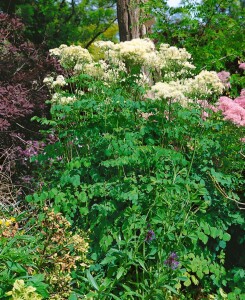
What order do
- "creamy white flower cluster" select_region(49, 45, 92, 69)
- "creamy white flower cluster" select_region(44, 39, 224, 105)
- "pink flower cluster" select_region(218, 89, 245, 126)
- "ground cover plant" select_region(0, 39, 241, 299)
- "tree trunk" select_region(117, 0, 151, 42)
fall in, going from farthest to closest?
"tree trunk" select_region(117, 0, 151, 42) → "creamy white flower cluster" select_region(49, 45, 92, 69) → "pink flower cluster" select_region(218, 89, 245, 126) → "creamy white flower cluster" select_region(44, 39, 224, 105) → "ground cover plant" select_region(0, 39, 241, 299)

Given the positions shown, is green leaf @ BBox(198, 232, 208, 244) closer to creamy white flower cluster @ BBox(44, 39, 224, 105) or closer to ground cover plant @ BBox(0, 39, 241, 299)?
ground cover plant @ BBox(0, 39, 241, 299)

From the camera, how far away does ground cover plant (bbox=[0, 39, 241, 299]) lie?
12.0 feet

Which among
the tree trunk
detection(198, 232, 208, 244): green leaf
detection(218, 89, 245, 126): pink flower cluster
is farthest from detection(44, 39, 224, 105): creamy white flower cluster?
the tree trunk

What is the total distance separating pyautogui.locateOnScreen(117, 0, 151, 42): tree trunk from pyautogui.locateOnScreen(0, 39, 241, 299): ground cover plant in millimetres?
3045

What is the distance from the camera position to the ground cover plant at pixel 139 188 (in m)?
3.65

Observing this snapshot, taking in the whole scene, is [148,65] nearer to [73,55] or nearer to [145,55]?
[145,55]

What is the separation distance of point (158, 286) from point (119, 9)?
5.48 metres

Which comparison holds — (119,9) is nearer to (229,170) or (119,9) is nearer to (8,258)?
(229,170)

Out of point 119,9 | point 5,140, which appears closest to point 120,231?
point 5,140

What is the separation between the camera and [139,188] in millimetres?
4137

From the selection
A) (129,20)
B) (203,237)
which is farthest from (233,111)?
(129,20)

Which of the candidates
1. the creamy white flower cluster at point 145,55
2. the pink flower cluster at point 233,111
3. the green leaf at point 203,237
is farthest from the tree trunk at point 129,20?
the green leaf at point 203,237

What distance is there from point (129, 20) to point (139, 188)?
173 inches

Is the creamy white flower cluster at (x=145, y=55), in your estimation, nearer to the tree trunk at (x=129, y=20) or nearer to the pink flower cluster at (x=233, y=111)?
Answer: the pink flower cluster at (x=233, y=111)
